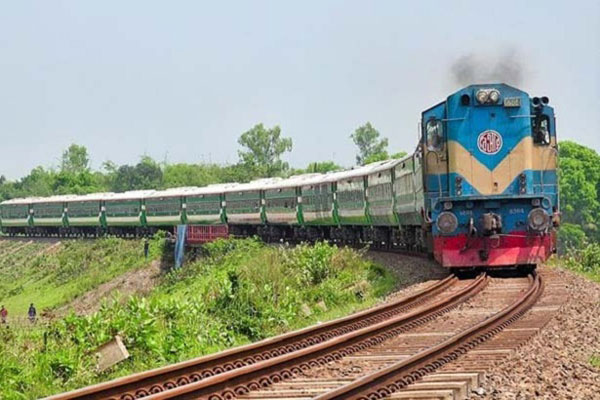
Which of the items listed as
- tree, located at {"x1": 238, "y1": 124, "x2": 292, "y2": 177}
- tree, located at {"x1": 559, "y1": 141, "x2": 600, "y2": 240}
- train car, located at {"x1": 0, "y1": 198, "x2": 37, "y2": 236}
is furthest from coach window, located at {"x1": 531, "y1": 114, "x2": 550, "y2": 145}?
tree, located at {"x1": 238, "y1": 124, "x2": 292, "y2": 177}

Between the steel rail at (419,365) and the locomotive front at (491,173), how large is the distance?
4.90 m

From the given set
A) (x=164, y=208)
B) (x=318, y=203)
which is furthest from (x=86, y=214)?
(x=318, y=203)

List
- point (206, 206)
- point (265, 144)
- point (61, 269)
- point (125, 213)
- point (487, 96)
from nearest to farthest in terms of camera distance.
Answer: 1. point (487, 96)
2. point (206, 206)
3. point (61, 269)
4. point (125, 213)
5. point (265, 144)

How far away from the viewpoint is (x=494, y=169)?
16750 millimetres

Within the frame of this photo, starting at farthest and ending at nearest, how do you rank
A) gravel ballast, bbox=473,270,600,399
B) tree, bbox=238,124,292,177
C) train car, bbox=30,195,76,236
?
1. tree, bbox=238,124,292,177
2. train car, bbox=30,195,76,236
3. gravel ballast, bbox=473,270,600,399

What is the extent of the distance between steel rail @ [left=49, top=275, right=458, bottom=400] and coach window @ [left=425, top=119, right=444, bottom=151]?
4871 mm

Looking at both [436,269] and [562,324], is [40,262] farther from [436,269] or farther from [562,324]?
A: [562,324]

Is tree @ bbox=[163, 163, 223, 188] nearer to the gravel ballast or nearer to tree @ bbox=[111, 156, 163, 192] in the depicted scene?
tree @ bbox=[111, 156, 163, 192]

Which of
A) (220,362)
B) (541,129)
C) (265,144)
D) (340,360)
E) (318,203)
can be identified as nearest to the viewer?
(220,362)

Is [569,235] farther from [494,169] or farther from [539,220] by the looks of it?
[539,220]

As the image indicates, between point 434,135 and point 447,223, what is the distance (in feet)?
6.14

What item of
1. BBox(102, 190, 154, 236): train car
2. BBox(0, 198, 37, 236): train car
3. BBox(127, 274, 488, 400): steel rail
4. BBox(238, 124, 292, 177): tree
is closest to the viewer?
BBox(127, 274, 488, 400): steel rail

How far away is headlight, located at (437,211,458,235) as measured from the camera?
630 inches

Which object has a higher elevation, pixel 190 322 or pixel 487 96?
pixel 487 96
